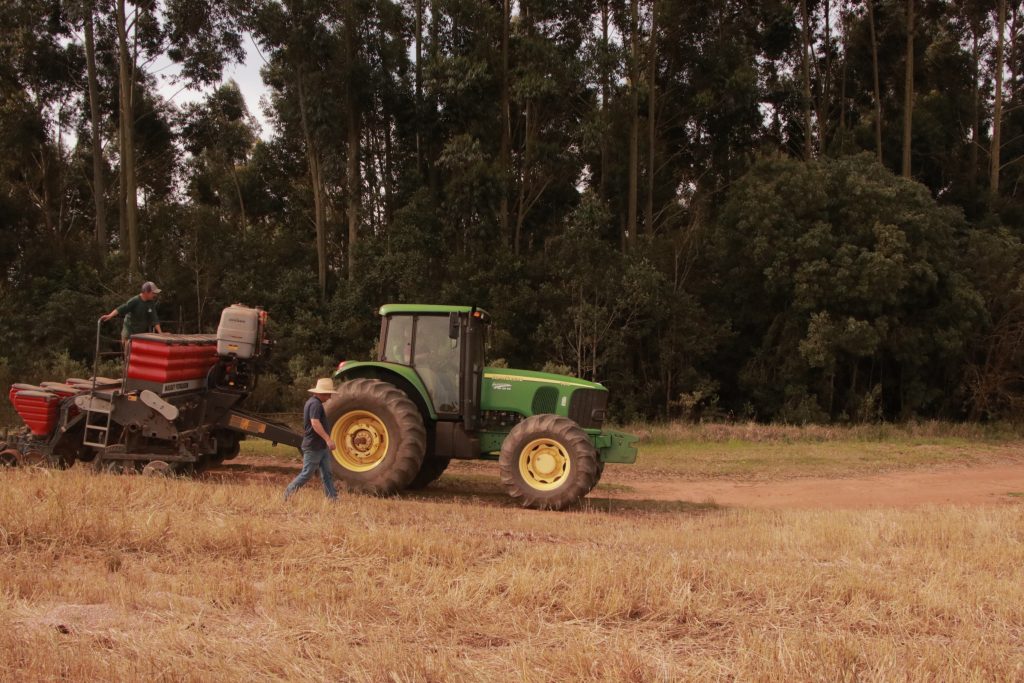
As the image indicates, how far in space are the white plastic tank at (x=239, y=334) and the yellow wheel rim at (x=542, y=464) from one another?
370cm

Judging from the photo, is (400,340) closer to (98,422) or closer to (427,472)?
(427,472)

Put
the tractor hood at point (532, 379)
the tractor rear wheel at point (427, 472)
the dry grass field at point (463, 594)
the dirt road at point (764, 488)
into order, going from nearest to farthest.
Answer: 1. the dry grass field at point (463, 594)
2. the tractor hood at point (532, 379)
3. the tractor rear wheel at point (427, 472)
4. the dirt road at point (764, 488)

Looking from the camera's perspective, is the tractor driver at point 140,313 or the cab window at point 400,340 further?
the tractor driver at point 140,313

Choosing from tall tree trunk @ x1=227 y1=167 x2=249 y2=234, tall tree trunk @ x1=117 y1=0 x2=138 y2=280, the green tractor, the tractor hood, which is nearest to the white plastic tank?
the green tractor

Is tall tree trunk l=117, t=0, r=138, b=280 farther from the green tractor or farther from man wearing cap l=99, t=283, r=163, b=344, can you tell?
the green tractor

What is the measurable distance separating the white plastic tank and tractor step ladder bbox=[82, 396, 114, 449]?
4.70 feet

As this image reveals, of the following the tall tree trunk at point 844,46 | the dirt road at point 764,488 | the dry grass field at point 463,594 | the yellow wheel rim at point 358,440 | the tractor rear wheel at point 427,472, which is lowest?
the dirt road at point 764,488

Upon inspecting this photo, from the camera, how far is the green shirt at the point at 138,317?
35.0 ft

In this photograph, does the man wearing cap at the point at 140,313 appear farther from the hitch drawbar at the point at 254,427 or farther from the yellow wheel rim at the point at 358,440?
the yellow wheel rim at the point at 358,440

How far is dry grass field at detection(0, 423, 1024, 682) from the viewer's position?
4012 millimetres

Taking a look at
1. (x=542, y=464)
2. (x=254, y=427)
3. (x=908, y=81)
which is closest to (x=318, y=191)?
(x=254, y=427)

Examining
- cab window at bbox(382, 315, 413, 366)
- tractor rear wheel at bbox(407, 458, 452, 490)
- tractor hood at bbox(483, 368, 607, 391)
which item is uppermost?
cab window at bbox(382, 315, 413, 366)

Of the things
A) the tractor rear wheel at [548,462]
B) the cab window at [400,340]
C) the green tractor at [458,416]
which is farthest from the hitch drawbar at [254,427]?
the tractor rear wheel at [548,462]

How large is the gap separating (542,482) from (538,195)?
19772 mm
